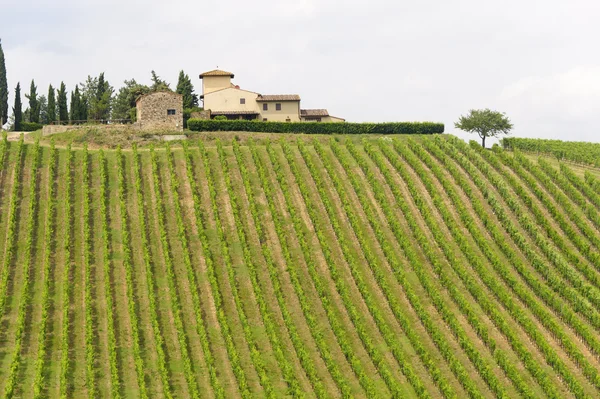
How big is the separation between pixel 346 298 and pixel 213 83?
152 feet

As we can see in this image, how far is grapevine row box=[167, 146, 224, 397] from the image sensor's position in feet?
151

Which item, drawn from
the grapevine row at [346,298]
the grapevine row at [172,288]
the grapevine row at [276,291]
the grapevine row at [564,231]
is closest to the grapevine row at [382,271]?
the grapevine row at [346,298]

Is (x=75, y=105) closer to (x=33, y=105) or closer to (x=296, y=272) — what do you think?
(x=33, y=105)

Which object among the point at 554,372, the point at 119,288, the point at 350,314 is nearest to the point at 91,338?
the point at 119,288

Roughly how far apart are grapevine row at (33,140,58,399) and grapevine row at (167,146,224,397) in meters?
8.89

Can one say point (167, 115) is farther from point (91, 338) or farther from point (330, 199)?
point (91, 338)

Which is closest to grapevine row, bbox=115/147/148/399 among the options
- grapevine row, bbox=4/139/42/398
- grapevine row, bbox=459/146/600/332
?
grapevine row, bbox=4/139/42/398

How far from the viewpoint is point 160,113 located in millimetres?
81125

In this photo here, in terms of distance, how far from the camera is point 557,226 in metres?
63.5

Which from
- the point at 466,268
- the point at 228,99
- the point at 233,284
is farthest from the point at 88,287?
the point at 228,99

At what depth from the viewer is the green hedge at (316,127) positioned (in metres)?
80.8

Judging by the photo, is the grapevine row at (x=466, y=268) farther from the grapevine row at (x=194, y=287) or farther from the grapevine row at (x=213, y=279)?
the grapevine row at (x=194, y=287)

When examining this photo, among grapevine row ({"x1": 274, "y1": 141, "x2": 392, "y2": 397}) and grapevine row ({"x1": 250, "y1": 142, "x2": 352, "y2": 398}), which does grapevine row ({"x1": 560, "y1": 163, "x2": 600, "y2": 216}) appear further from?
grapevine row ({"x1": 250, "y1": 142, "x2": 352, "y2": 398})

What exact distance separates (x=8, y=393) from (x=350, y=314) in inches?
815
